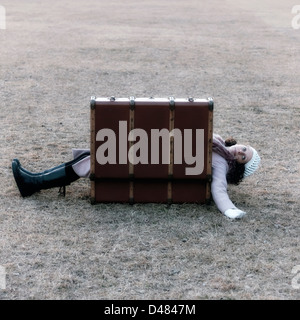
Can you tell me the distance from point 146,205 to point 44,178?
3.40ft

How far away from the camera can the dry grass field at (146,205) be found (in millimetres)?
5375

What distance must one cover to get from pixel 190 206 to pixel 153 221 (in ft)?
1.61

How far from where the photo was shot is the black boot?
6.81m

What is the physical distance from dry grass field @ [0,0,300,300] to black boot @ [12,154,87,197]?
4.4 inches

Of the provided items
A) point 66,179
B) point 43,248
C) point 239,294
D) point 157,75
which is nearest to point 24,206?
point 66,179

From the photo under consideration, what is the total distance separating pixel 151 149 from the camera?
650cm

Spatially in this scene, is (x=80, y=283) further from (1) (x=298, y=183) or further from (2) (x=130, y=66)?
(2) (x=130, y=66)

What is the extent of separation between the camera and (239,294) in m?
5.16
